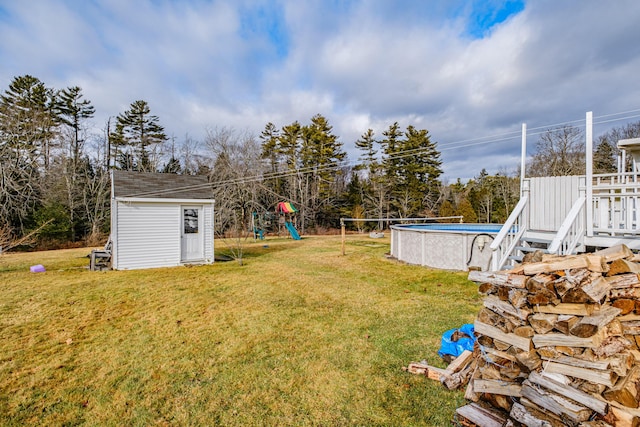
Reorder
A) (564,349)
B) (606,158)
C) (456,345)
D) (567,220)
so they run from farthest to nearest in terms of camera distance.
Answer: (606,158)
(567,220)
(456,345)
(564,349)

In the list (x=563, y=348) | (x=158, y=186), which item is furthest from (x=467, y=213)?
(x=563, y=348)

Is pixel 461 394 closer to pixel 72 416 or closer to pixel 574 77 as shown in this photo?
pixel 72 416

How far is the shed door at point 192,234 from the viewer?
9.81m

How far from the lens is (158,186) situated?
980 centimetres

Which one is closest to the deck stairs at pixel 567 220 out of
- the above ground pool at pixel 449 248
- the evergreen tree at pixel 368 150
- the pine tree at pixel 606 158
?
the above ground pool at pixel 449 248

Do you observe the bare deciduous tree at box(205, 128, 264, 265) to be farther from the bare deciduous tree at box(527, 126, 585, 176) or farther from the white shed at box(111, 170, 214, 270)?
the bare deciduous tree at box(527, 126, 585, 176)

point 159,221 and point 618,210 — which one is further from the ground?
point 618,210

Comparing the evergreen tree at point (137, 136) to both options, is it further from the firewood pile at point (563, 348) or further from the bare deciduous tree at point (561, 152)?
the bare deciduous tree at point (561, 152)

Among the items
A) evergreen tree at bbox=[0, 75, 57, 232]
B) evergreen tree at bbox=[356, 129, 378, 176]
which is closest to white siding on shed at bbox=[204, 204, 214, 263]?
evergreen tree at bbox=[0, 75, 57, 232]

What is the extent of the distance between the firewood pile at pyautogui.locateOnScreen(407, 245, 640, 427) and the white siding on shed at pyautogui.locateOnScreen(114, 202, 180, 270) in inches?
370

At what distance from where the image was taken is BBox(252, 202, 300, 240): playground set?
18188 millimetres

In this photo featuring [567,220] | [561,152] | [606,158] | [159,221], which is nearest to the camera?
[567,220]

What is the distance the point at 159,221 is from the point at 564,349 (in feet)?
33.2

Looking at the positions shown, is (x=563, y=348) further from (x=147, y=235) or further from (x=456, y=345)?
(x=147, y=235)
